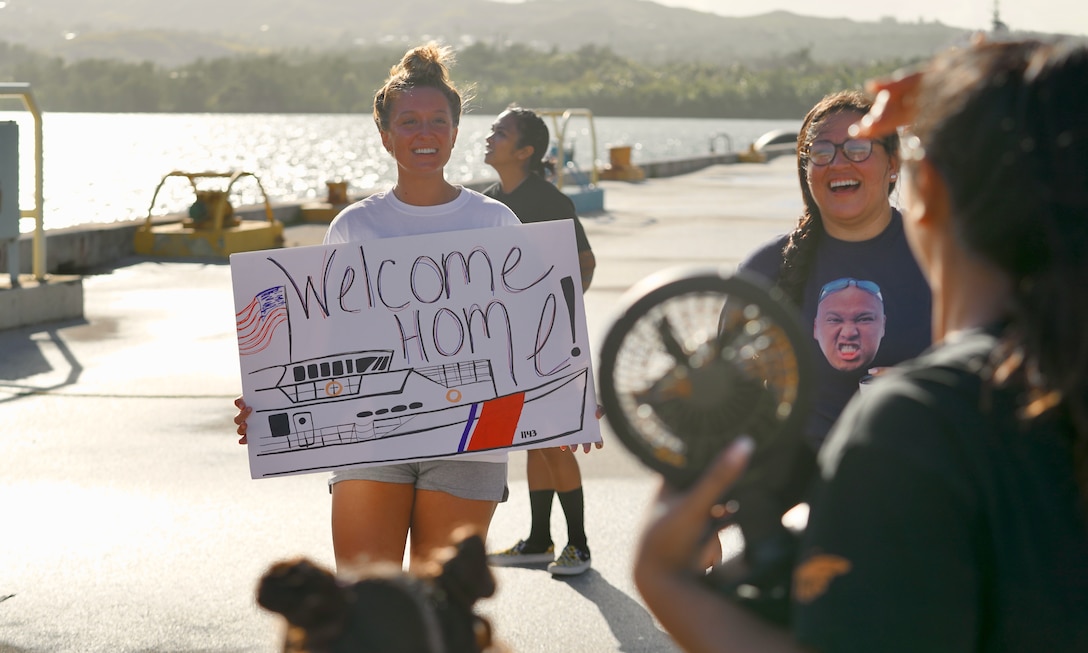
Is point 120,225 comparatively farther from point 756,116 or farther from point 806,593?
point 756,116

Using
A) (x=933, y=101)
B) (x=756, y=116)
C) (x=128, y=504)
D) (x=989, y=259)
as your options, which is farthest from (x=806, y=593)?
(x=756, y=116)

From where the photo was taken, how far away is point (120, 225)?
1714 cm

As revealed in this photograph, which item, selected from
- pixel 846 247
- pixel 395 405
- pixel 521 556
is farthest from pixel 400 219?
pixel 521 556

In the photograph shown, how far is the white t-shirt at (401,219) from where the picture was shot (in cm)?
376

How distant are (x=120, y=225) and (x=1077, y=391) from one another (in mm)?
17036

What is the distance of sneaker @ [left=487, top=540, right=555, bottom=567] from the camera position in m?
5.71

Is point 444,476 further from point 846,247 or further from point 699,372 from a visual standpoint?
point 699,372

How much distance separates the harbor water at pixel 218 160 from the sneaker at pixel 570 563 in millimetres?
17952

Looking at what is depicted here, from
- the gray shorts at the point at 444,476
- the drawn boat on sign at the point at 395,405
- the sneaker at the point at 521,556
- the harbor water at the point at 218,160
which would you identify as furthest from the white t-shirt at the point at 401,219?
the harbor water at the point at 218,160

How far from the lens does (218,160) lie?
341 feet

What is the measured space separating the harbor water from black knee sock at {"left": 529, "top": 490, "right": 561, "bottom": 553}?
699 inches

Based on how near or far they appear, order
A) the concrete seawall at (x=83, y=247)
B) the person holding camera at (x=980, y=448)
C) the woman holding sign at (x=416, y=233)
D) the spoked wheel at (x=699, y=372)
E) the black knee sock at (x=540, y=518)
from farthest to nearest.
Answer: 1. the concrete seawall at (x=83, y=247)
2. the black knee sock at (x=540, y=518)
3. the woman holding sign at (x=416, y=233)
4. the spoked wheel at (x=699, y=372)
5. the person holding camera at (x=980, y=448)

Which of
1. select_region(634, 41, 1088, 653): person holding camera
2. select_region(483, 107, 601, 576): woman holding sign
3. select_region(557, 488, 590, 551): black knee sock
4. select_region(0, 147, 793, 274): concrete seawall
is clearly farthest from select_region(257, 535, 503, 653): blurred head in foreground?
select_region(0, 147, 793, 274): concrete seawall

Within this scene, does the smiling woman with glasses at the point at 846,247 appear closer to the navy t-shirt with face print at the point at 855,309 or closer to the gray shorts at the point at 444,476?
the navy t-shirt with face print at the point at 855,309
